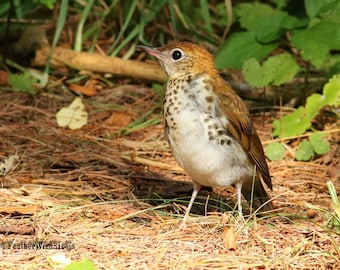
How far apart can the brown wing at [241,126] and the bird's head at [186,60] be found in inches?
6.3

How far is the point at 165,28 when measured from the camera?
727 centimetres

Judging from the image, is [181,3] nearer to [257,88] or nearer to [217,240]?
[257,88]

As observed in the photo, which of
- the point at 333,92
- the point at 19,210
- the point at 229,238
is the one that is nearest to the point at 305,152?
the point at 333,92

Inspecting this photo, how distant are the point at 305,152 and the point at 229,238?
1.81m

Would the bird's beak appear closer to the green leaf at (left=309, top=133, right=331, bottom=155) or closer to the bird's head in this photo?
the bird's head

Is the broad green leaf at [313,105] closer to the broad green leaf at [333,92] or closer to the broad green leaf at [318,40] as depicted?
the broad green leaf at [333,92]

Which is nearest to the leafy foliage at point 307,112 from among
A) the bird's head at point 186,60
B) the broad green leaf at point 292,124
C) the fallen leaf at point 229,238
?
the broad green leaf at point 292,124

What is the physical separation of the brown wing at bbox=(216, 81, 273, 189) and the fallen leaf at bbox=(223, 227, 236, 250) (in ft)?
2.05

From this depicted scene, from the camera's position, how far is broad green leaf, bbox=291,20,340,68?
547 cm

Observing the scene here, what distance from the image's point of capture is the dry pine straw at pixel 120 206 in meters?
3.72

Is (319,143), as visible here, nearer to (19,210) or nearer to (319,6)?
(319,6)

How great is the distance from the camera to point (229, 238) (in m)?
3.91

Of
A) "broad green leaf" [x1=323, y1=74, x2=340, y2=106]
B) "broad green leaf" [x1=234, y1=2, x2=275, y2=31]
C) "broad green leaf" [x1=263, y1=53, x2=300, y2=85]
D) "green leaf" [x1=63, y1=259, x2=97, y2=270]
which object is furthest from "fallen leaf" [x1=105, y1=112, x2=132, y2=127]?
"green leaf" [x1=63, y1=259, x2=97, y2=270]

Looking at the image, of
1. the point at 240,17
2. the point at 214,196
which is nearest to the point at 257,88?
the point at 240,17
